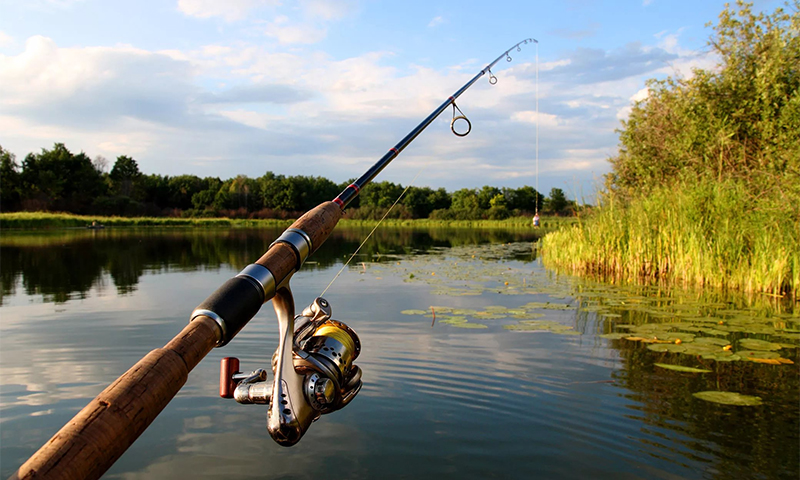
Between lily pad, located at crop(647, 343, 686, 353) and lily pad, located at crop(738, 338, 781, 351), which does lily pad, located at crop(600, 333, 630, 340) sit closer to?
lily pad, located at crop(647, 343, 686, 353)

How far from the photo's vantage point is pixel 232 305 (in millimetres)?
1346

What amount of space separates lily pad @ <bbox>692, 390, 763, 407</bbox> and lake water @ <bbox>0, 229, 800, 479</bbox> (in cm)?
6

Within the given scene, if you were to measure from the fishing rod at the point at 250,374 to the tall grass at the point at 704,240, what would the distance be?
25.7 feet

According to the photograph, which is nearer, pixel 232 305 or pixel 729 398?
pixel 232 305

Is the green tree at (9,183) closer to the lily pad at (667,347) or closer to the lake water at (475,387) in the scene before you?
the lake water at (475,387)

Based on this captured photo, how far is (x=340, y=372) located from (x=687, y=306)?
21.2 ft

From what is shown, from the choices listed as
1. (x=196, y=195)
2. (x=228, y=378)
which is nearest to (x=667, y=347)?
(x=228, y=378)

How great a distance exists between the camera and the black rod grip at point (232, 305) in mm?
1328

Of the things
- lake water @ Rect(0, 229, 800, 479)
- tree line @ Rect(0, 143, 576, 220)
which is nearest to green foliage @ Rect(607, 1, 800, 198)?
lake water @ Rect(0, 229, 800, 479)

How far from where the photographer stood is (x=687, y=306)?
7055 millimetres

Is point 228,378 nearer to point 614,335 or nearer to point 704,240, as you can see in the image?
point 614,335

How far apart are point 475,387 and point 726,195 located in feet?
23.2

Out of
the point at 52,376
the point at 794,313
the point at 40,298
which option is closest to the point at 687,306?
the point at 794,313

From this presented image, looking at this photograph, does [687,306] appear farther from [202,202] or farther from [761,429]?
[202,202]
